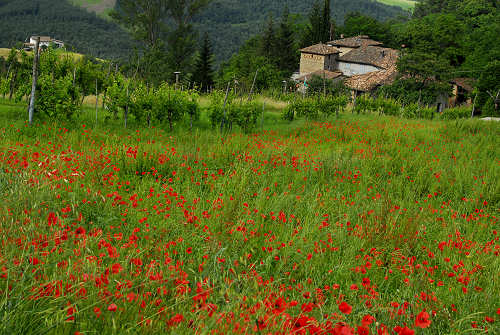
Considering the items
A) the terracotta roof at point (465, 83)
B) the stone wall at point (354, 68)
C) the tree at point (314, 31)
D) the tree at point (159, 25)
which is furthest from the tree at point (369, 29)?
the tree at point (159, 25)

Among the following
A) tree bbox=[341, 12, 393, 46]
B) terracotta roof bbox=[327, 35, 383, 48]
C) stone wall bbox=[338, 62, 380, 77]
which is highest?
tree bbox=[341, 12, 393, 46]

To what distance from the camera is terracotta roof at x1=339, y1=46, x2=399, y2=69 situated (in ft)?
172

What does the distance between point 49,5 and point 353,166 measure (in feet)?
398

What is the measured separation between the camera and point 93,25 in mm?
99438

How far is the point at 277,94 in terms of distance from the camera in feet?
98.6

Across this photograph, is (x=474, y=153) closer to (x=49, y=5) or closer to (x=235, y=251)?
(x=235, y=251)

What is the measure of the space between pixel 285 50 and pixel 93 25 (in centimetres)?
6429

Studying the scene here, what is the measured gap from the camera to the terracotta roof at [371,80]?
4453 centimetres

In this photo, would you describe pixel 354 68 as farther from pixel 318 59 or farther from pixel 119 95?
pixel 119 95

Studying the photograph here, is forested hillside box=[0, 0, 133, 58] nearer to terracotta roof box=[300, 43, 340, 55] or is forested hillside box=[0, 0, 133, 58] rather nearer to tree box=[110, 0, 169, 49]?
terracotta roof box=[300, 43, 340, 55]

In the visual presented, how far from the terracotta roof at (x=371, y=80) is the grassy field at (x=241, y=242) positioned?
118ft

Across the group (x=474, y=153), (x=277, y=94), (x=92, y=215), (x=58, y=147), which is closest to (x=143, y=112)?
(x=58, y=147)

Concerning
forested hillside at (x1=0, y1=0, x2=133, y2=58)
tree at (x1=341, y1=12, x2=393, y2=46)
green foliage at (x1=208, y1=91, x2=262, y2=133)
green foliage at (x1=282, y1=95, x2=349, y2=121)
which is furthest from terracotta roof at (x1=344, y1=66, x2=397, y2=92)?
forested hillside at (x1=0, y1=0, x2=133, y2=58)

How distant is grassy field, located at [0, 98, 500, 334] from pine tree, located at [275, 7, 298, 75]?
4775cm
